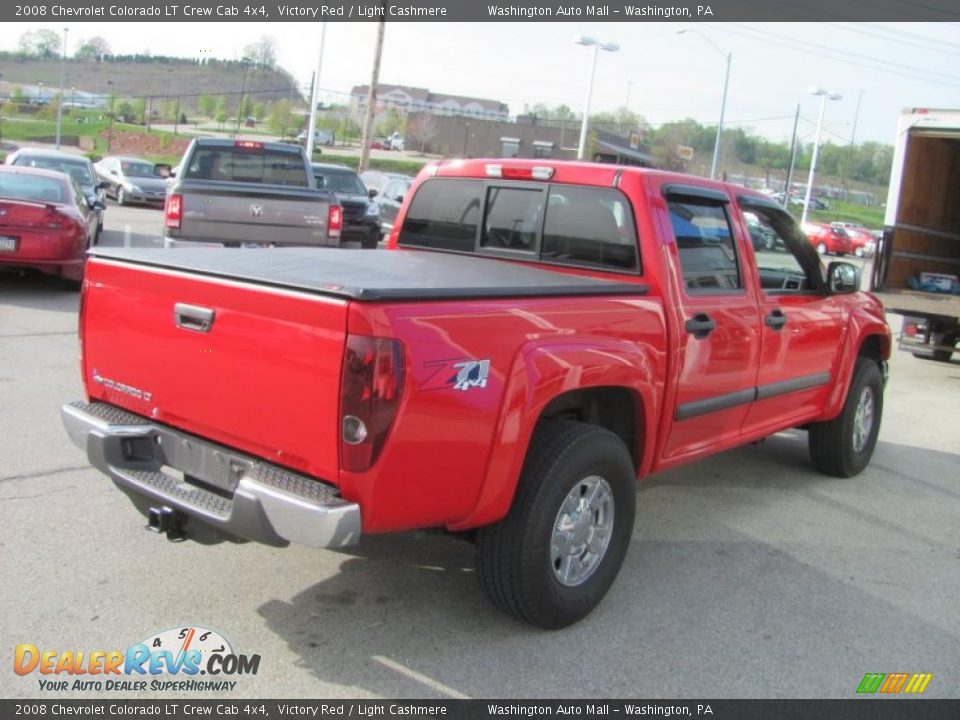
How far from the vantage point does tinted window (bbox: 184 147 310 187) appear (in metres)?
11.7

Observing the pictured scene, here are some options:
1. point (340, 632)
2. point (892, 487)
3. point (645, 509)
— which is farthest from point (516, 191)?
point (892, 487)

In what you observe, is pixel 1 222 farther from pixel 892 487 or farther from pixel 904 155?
pixel 904 155

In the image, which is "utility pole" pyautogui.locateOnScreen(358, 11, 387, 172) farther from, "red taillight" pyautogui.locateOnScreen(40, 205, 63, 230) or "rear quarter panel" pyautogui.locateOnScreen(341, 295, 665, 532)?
"rear quarter panel" pyautogui.locateOnScreen(341, 295, 665, 532)

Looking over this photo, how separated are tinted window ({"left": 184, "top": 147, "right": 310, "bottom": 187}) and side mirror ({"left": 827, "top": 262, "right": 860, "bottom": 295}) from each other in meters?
8.36

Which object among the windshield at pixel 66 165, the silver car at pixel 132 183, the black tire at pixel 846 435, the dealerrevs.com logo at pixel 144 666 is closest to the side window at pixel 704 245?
the black tire at pixel 846 435

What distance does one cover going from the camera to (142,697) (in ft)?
10.4

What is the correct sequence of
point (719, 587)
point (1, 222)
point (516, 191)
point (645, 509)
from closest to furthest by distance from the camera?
point (719, 587), point (516, 191), point (645, 509), point (1, 222)

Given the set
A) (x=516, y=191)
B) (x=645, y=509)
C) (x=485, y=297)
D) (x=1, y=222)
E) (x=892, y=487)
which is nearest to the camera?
(x=485, y=297)

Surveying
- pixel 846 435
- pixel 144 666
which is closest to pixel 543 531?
pixel 144 666

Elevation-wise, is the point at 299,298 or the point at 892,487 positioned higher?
the point at 299,298

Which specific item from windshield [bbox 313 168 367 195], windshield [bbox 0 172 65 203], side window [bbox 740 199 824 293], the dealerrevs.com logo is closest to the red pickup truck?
side window [bbox 740 199 824 293]

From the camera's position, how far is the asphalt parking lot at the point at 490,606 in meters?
3.42

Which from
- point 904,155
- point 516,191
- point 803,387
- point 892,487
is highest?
point 904,155

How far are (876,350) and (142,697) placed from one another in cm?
553
